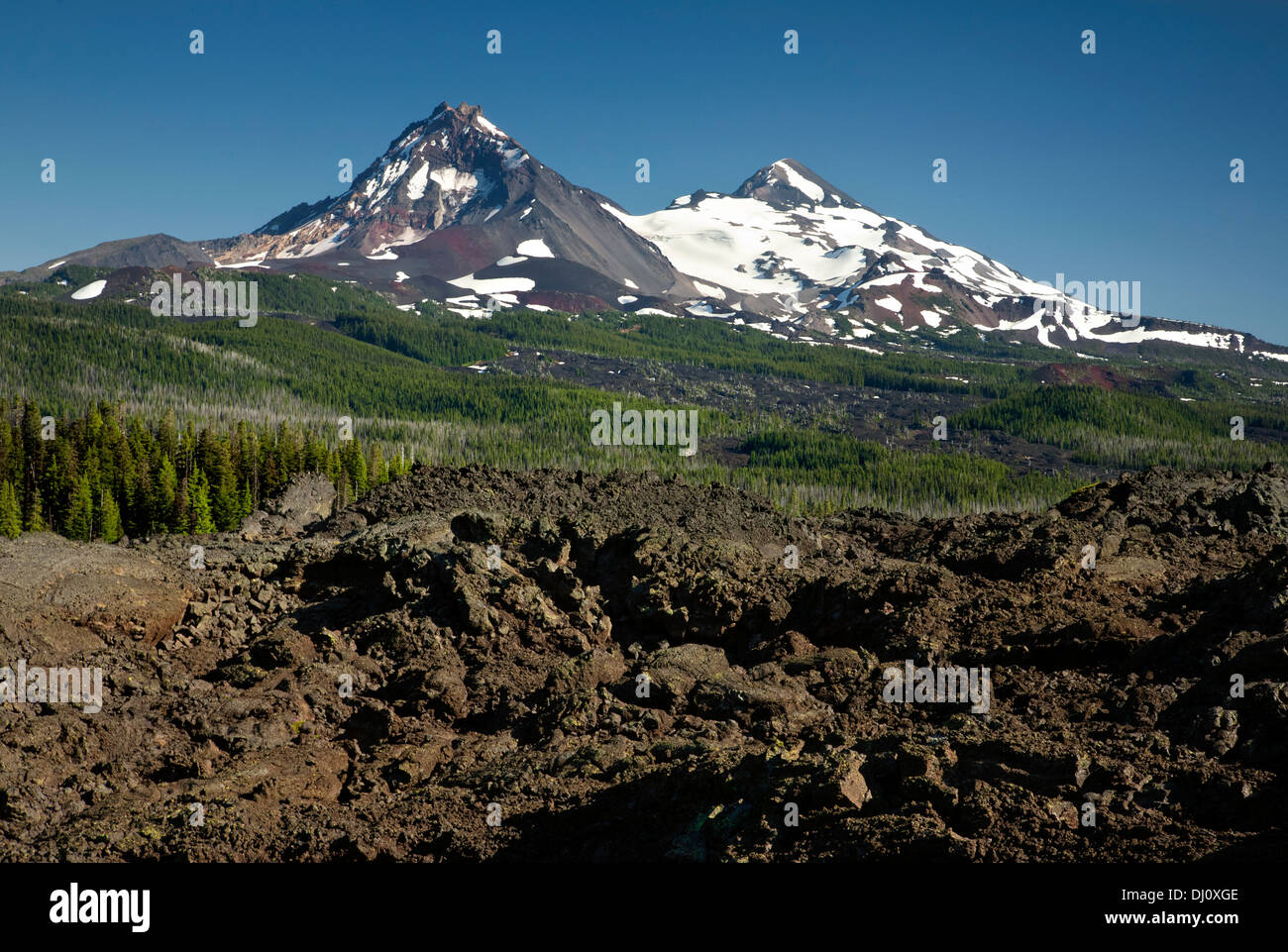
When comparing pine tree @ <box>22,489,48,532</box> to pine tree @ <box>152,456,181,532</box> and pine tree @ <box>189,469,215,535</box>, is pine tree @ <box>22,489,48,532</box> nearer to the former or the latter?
pine tree @ <box>152,456,181,532</box>

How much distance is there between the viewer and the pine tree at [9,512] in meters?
67.6

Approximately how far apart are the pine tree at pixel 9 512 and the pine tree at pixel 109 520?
4.98 metres

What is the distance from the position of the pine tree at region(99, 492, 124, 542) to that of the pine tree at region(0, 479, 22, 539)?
498 centimetres

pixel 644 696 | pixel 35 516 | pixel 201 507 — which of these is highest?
pixel 201 507

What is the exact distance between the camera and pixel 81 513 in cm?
7106

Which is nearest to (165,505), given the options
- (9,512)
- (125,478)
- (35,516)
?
(125,478)

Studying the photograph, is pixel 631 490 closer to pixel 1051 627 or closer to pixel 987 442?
pixel 1051 627

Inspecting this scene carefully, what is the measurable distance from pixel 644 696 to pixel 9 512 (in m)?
58.7

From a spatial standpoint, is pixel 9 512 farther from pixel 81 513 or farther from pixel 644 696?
pixel 644 696

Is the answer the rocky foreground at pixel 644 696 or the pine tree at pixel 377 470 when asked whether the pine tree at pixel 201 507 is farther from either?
the rocky foreground at pixel 644 696

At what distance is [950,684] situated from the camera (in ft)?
89.1

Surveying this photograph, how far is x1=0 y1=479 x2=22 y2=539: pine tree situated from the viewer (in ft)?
222
